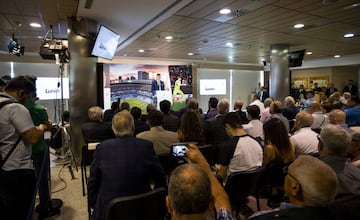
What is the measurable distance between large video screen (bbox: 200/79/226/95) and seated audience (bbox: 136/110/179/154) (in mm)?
10491

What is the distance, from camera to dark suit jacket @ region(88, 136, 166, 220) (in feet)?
6.50

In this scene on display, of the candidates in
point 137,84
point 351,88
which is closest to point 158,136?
point 137,84

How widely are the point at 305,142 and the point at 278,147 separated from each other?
47 centimetres

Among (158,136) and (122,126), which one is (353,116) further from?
(122,126)

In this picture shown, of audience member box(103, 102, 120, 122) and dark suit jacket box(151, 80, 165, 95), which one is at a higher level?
dark suit jacket box(151, 80, 165, 95)

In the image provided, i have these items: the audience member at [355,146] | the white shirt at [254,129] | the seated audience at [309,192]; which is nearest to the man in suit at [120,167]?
the seated audience at [309,192]

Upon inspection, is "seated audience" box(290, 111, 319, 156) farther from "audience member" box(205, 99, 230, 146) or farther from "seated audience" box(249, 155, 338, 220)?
"seated audience" box(249, 155, 338, 220)

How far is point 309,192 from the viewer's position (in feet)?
4.08

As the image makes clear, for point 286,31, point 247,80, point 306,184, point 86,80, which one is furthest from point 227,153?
point 247,80

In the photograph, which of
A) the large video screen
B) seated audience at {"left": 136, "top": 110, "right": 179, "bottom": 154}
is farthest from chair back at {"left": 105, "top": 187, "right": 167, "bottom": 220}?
the large video screen

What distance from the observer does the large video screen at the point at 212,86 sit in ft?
45.0

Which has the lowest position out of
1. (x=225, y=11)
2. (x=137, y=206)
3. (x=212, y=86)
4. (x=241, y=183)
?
(x=241, y=183)

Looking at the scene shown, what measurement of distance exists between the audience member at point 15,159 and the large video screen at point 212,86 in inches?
462

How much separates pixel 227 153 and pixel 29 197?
6.08 ft
